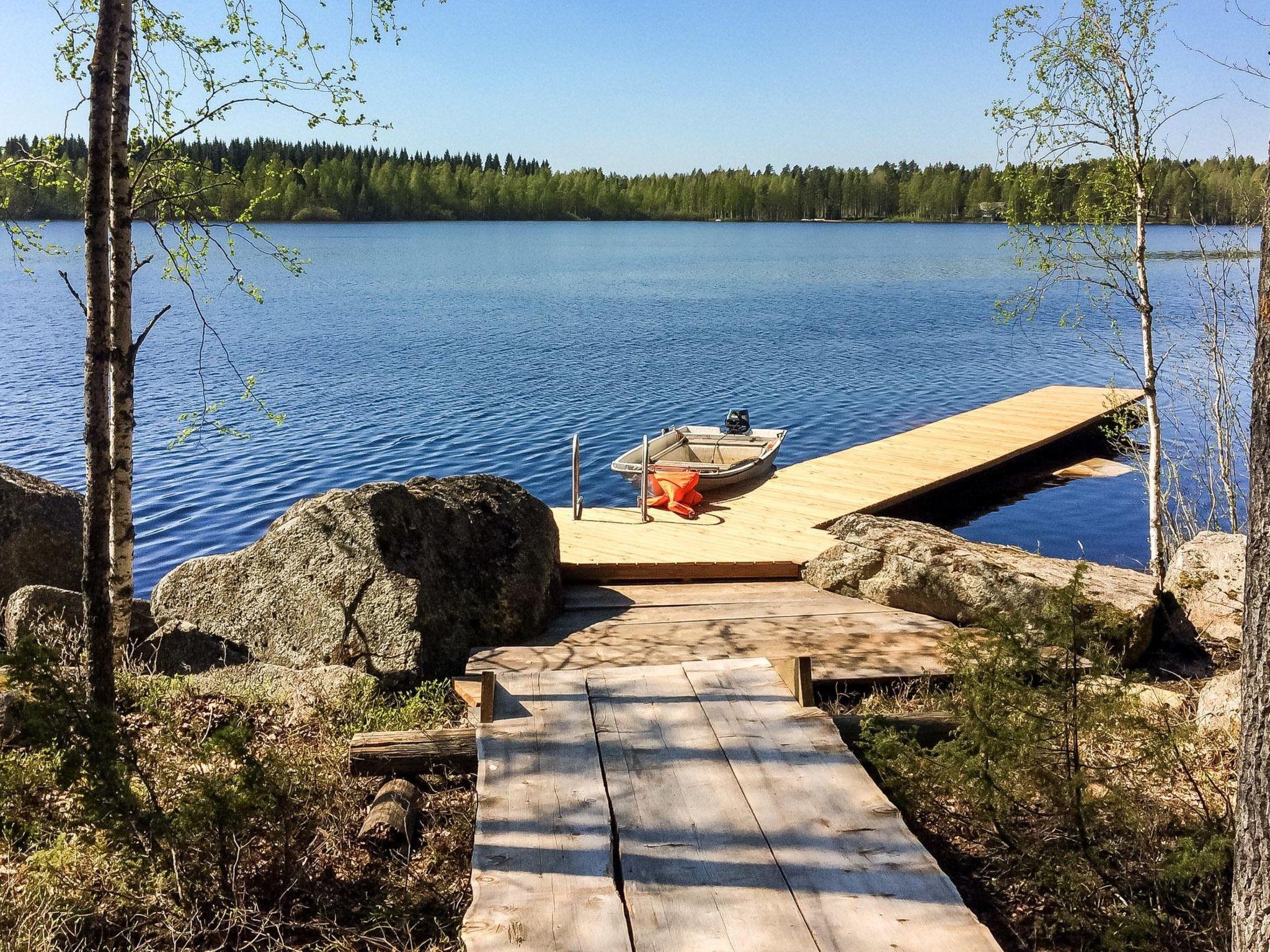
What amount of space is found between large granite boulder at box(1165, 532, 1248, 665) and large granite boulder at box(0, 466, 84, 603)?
9.95 metres

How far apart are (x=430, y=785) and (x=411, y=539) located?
8.50 ft

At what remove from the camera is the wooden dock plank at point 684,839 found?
10.7ft

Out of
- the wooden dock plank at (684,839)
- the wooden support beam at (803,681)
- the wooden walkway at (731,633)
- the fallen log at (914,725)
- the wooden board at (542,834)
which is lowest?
the wooden walkway at (731,633)

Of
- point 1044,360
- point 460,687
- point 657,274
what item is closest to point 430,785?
point 460,687

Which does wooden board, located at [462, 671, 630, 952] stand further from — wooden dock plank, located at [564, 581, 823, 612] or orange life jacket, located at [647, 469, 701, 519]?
orange life jacket, located at [647, 469, 701, 519]

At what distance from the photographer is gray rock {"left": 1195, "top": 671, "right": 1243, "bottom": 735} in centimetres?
562

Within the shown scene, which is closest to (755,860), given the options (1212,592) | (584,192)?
(1212,592)

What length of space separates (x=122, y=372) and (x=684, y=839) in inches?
203

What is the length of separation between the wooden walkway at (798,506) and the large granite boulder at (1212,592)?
131 inches

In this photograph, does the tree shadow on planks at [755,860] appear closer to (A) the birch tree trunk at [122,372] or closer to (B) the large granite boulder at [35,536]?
(A) the birch tree trunk at [122,372]

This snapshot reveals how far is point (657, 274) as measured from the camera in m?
65.3

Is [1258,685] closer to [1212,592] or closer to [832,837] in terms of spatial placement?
[832,837]

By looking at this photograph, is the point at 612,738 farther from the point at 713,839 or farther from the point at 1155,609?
the point at 1155,609

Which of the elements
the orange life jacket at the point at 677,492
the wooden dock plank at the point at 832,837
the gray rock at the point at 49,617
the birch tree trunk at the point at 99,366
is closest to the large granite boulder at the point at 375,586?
the gray rock at the point at 49,617
